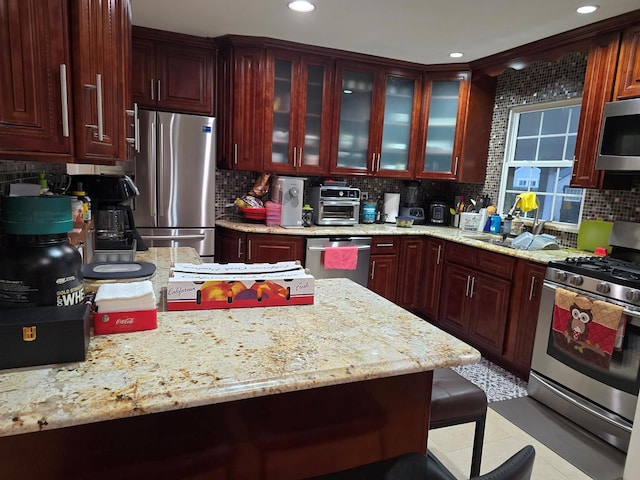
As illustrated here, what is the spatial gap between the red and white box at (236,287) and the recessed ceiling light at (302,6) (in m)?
1.99

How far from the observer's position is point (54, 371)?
0.85 m

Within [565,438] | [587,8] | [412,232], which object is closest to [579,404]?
[565,438]

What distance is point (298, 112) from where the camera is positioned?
3.65m

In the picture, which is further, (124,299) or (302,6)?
(302,6)

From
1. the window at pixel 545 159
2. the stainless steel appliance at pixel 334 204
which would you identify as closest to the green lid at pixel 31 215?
the stainless steel appliance at pixel 334 204

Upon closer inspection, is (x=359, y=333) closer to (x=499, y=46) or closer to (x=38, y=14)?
(x=38, y=14)

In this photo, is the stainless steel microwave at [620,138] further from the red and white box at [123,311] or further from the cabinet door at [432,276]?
the red and white box at [123,311]

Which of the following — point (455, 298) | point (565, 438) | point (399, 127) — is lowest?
point (565, 438)

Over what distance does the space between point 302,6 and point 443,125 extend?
6.33 feet

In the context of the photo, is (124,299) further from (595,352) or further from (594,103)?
(594,103)

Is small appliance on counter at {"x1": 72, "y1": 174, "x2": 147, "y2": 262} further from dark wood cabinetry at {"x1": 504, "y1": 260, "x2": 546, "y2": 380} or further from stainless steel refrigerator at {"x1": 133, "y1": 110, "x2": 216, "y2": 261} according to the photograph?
dark wood cabinetry at {"x1": 504, "y1": 260, "x2": 546, "y2": 380}

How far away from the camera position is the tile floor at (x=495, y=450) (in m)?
2.03

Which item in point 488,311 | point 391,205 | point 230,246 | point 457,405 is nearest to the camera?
point 457,405

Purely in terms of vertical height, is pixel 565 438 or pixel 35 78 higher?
pixel 35 78
